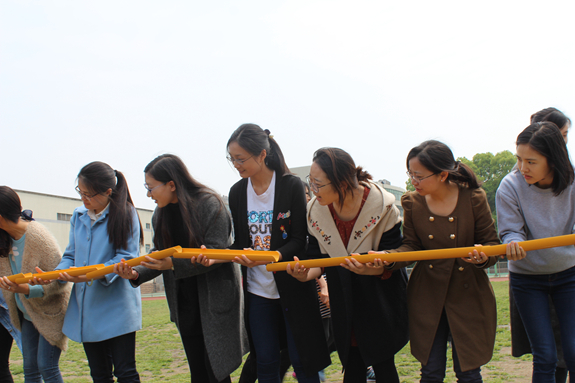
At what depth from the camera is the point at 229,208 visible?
12.7 ft

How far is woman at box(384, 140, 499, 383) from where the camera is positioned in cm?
302

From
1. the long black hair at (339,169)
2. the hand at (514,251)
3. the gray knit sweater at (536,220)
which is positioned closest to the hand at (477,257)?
the hand at (514,251)

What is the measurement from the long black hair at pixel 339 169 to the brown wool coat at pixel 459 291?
21.8 inches

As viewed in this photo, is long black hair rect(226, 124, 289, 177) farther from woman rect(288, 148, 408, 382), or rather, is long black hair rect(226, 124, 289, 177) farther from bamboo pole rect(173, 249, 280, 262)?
bamboo pole rect(173, 249, 280, 262)

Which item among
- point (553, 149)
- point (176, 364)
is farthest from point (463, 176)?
point (176, 364)

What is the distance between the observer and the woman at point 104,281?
3674mm

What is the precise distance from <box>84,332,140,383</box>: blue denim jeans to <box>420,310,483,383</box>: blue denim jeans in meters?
2.15

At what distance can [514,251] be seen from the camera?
2721mm

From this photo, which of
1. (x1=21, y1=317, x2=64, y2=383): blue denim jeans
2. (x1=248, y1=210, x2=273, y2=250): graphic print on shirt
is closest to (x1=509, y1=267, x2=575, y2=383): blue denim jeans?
(x1=248, y1=210, x2=273, y2=250): graphic print on shirt

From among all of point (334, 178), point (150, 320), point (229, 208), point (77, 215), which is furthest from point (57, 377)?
point (150, 320)

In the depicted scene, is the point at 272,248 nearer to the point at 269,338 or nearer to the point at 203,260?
the point at 203,260

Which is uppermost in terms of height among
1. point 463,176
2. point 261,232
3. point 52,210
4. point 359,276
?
point 52,210

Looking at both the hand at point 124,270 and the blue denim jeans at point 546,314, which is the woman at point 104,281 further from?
the blue denim jeans at point 546,314

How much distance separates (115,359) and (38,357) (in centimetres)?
Result: 93
